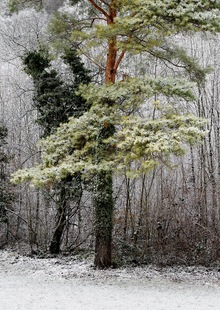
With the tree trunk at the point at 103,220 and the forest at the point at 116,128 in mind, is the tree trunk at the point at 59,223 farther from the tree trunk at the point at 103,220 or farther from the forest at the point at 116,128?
the tree trunk at the point at 103,220

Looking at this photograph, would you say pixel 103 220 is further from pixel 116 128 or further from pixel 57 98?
pixel 57 98

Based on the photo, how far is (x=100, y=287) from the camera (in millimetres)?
7441

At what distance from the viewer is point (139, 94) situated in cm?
806

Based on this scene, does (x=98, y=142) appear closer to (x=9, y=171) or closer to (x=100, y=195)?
(x=100, y=195)

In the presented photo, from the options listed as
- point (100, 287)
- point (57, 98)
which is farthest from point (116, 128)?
point (100, 287)

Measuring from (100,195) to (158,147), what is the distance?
10.7 ft

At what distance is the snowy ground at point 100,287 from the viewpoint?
6160 mm

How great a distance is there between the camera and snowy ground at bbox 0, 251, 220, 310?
243 inches

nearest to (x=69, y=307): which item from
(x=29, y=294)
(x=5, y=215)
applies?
(x=29, y=294)

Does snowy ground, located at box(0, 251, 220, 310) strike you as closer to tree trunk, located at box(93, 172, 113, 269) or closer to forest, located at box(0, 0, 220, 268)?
tree trunk, located at box(93, 172, 113, 269)

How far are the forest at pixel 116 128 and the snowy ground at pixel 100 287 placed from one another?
0.85 m

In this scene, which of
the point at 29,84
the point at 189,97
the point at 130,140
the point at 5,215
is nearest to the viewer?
the point at 130,140

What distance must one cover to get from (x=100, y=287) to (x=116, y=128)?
3872mm

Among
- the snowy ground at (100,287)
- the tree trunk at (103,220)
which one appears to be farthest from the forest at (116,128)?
the snowy ground at (100,287)
